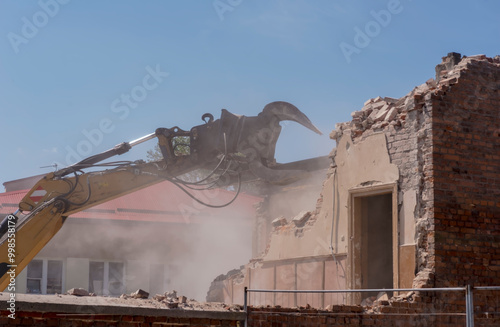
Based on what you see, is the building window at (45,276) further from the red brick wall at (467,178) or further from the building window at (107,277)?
the red brick wall at (467,178)

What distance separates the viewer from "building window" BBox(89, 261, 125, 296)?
27078mm

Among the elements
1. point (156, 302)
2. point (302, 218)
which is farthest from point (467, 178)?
point (156, 302)

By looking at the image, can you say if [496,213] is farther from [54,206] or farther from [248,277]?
[54,206]

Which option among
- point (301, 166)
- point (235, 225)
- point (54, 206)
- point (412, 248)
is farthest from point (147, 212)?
point (412, 248)

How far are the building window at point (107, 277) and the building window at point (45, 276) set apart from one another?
3.90ft

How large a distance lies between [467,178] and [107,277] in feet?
59.2

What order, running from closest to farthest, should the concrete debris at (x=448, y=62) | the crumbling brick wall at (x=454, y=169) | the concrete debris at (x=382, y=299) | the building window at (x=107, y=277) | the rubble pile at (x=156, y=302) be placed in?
the rubble pile at (x=156, y=302) → the concrete debris at (x=382, y=299) → the crumbling brick wall at (x=454, y=169) → the concrete debris at (x=448, y=62) → the building window at (x=107, y=277)

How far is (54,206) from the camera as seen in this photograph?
45.2 feet

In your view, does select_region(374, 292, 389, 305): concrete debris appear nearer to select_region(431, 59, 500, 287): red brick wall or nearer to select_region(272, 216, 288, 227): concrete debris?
select_region(431, 59, 500, 287): red brick wall

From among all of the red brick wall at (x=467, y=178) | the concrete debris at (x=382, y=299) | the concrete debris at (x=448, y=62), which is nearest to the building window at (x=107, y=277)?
the concrete debris at (x=382, y=299)

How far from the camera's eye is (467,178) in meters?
12.3

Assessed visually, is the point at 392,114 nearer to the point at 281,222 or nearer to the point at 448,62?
the point at 448,62

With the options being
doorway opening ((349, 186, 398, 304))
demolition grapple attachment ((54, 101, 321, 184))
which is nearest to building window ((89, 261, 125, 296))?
demolition grapple attachment ((54, 101, 321, 184))

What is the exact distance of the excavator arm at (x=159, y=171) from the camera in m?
13.5
